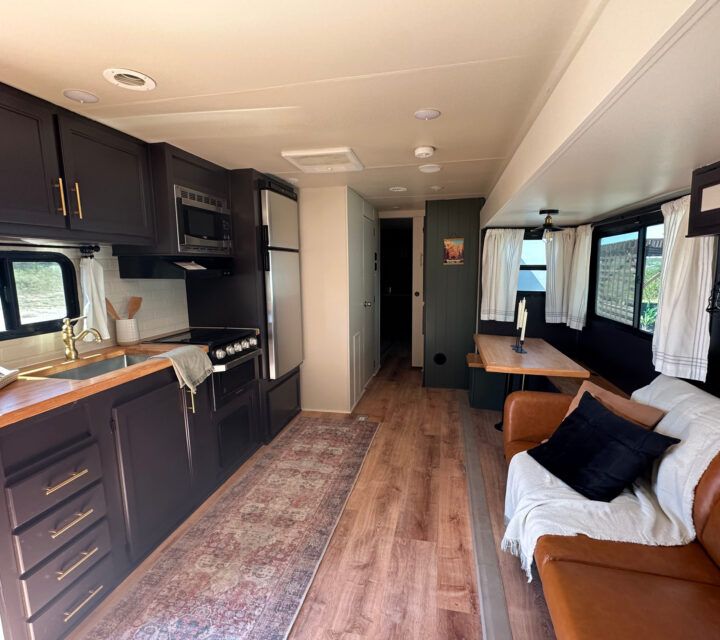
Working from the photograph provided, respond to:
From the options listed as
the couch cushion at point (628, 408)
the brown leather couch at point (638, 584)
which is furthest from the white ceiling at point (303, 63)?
the brown leather couch at point (638, 584)

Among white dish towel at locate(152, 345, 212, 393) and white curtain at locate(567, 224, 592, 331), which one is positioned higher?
white curtain at locate(567, 224, 592, 331)

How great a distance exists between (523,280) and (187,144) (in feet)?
11.5

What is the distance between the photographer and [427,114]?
6.11 ft

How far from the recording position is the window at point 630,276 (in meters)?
2.72

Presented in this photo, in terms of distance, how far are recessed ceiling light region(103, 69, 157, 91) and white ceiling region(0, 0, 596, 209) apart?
0.04 metres

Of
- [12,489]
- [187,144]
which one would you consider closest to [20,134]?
[187,144]

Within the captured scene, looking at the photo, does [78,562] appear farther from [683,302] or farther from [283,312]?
[683,302]

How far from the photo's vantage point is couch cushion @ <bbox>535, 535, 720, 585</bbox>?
4.21ft

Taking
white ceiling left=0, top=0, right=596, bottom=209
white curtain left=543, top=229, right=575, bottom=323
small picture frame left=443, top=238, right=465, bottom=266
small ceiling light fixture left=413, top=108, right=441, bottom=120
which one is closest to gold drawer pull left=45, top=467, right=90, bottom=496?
white ceiling left=0, top=0, right=596, bottom=209

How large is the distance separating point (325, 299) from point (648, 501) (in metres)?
2.81

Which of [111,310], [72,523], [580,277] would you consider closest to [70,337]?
[111,310]

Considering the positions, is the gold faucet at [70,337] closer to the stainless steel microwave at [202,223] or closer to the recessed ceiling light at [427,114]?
the stainless steel microwave at [202,223]

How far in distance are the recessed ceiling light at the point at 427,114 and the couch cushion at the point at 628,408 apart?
5.60 ft

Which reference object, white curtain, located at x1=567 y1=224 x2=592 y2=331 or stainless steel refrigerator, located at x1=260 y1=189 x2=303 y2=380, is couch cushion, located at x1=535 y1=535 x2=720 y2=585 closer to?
stainless steel refrigerator, located at x1=260 y1=189 x2=303 y2=380
